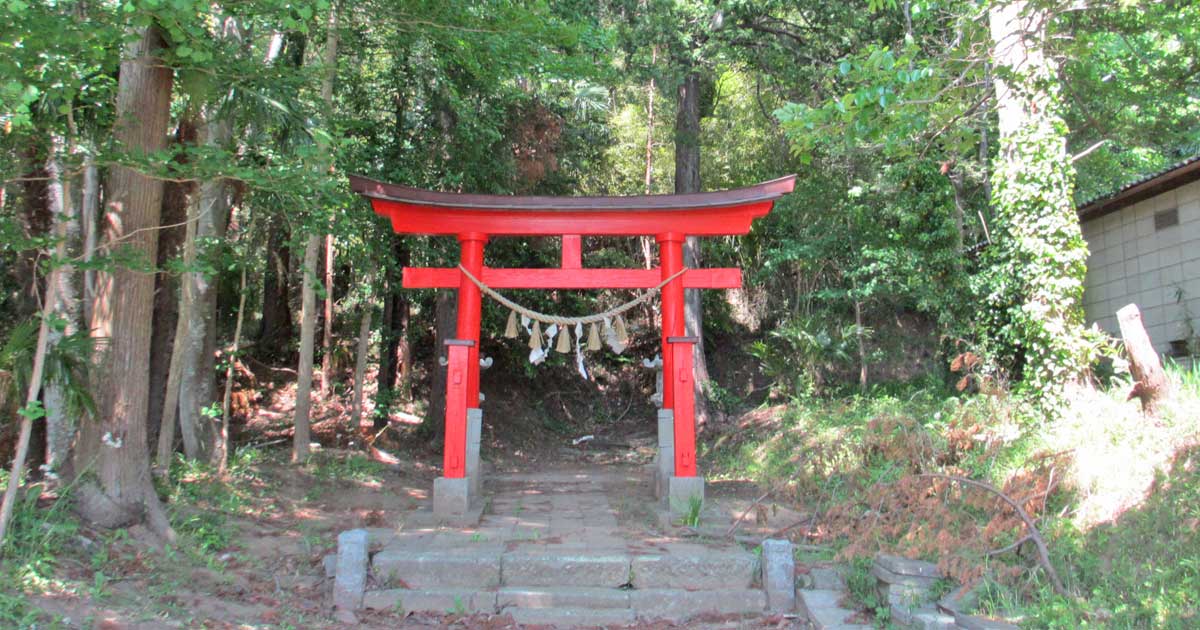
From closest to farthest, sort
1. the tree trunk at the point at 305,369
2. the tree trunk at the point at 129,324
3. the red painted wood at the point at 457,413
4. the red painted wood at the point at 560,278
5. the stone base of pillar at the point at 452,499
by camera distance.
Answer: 1. the tree trunk at the point at 129,324
2. the stone base of pillar at the point at 452,499
3. the red painted wood at the point at 457,413
4. the red painted wood at the point at 560,278
5. the tree trunk at the point at 305,369

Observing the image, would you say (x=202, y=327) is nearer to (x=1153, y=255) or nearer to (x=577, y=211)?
(x=577, y=211)

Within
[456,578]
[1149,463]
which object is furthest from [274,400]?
[1149,463]

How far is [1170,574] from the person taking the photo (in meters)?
4.26

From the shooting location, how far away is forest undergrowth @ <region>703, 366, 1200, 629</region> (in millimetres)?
4418

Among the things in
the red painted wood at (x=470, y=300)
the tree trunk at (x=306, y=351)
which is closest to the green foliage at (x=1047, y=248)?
the red painted wood at (x=470, y=300)

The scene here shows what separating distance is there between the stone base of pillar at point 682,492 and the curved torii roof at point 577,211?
8.42ft

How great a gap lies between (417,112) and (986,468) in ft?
29.4

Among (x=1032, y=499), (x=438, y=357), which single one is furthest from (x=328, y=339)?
(x=1032, y=499)

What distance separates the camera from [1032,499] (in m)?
5.69

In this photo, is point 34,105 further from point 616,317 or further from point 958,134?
point 958,134

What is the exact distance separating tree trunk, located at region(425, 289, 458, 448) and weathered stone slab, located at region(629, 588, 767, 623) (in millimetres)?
6657

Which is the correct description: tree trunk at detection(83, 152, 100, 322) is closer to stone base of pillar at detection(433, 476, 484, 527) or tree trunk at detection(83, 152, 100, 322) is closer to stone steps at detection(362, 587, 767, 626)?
stone base of pillar at detection(433, 476, 484, 527)

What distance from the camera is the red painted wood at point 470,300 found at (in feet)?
25.6

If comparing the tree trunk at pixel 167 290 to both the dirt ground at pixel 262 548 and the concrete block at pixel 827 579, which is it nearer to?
the dirt ground at pixel 262 548
